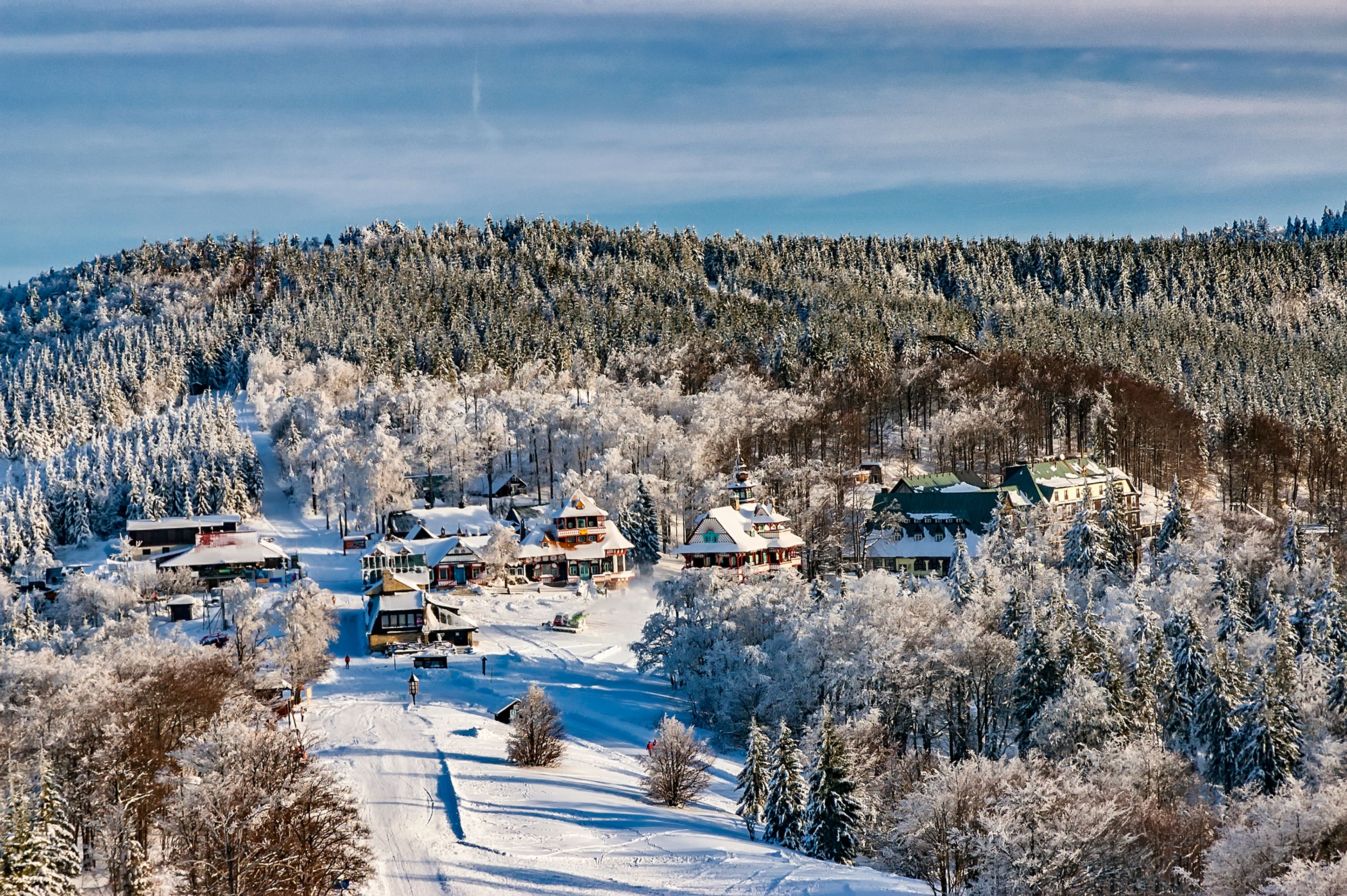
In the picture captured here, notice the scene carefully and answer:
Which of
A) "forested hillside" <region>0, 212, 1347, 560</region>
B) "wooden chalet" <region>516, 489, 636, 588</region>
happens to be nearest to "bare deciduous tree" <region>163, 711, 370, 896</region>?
"wooden chalet" <region>516, 489, 636, 588</region>

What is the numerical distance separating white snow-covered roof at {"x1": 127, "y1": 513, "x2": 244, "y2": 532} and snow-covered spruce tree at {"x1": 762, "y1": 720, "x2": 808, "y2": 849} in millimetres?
70360

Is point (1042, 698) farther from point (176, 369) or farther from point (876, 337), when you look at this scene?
point (176, 369)

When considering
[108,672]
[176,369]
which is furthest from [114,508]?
[108,672]

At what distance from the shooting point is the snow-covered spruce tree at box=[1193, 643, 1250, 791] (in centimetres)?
4488

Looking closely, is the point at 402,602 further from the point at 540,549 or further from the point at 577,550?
the point at 577,550

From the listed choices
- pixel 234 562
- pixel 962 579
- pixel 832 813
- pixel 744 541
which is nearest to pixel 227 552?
pixel 234 562

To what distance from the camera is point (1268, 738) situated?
43.1 meters

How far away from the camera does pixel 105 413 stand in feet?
457

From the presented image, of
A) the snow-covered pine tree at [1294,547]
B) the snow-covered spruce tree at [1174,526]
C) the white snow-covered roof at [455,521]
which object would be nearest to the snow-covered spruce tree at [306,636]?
the white snow-covered roof at [455,521]

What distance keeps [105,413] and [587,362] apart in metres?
59.5

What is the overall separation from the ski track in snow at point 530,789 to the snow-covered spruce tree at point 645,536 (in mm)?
18513

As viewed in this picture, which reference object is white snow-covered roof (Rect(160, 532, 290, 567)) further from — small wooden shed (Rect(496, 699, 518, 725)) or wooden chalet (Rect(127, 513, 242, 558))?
small wooden shed (Rect(496, 699, 518, 725))

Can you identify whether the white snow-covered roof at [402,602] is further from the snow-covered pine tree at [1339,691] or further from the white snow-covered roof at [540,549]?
the snow-covered pine tree at [1339,691]

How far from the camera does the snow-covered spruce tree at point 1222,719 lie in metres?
44.9
